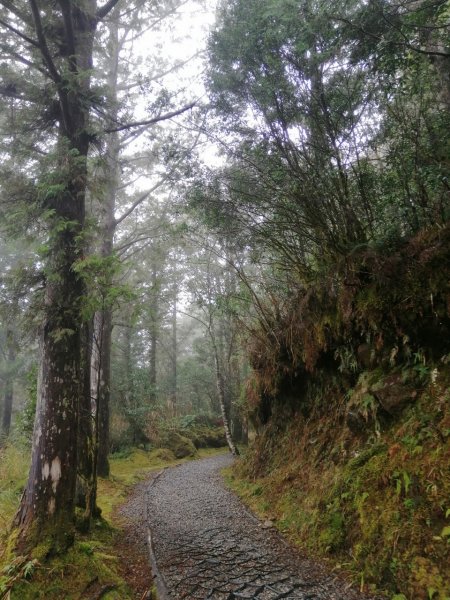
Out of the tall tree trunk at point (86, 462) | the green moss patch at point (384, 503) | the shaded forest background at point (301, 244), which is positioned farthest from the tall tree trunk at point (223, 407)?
the tall tree trunk at point (86, 462)

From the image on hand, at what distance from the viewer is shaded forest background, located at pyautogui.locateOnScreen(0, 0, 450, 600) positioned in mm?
4516

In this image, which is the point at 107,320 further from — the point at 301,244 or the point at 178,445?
the point at 178,445

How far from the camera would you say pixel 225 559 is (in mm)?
4730

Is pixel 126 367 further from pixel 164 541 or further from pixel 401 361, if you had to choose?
pixel 401 361

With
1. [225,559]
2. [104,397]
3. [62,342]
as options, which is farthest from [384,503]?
[104,397]

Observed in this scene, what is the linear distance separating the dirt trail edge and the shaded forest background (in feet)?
1.33

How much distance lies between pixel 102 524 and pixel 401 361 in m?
5.33

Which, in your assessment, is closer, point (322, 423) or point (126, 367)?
point (322, 423)

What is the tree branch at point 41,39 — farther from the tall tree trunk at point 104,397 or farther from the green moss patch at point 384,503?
the green moss patch at point 384,503

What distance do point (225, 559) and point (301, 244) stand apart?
5.53 m

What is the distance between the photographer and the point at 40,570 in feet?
13.4

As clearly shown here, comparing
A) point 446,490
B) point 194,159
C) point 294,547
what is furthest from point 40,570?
point 194,159

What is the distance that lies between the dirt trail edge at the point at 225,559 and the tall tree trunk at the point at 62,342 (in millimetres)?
1488

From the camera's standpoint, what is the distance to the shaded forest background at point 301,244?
452 cm
